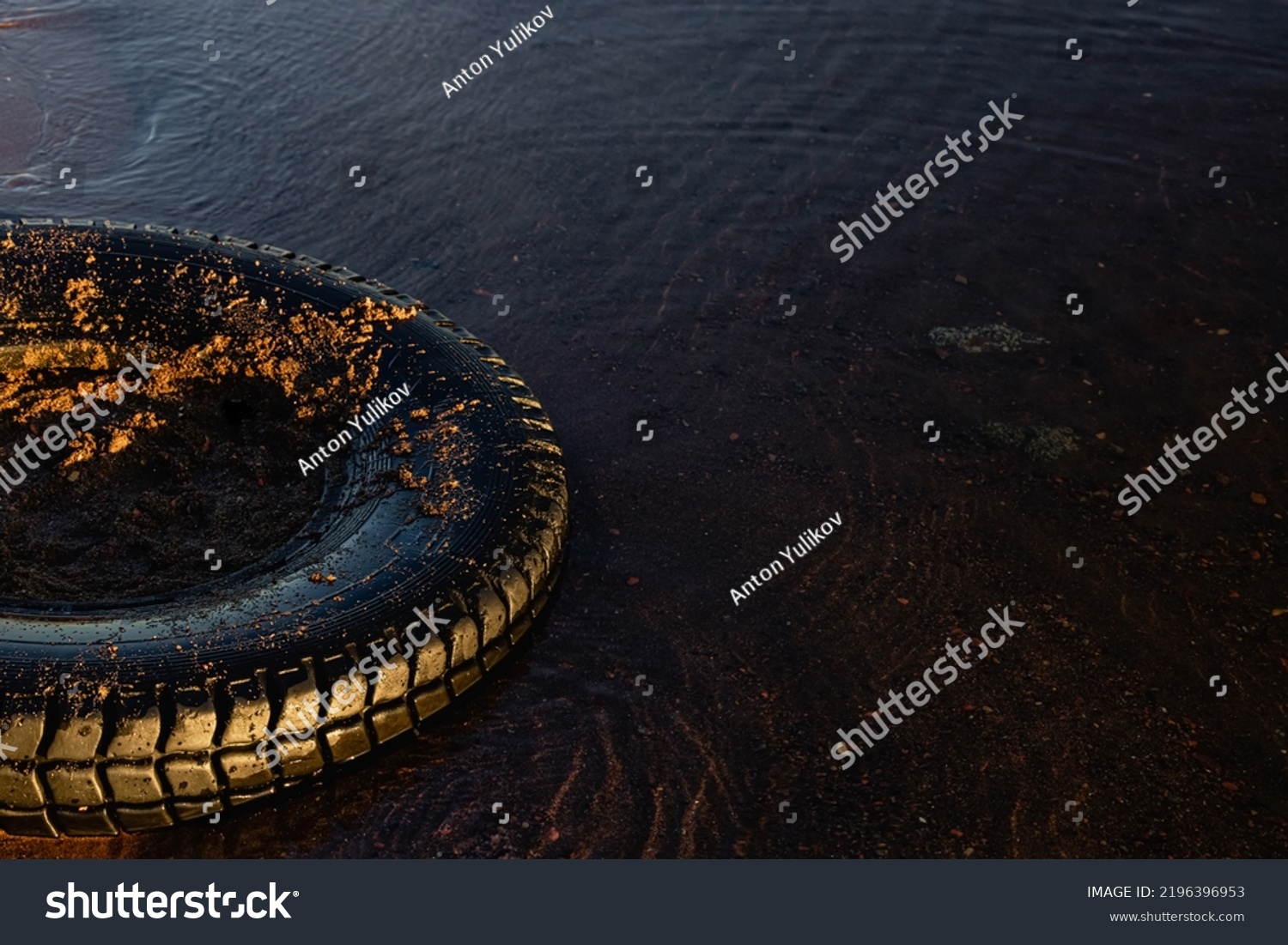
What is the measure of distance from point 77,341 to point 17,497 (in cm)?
86

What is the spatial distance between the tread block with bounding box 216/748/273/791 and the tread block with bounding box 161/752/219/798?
4 cm

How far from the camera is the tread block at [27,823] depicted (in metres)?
3.81

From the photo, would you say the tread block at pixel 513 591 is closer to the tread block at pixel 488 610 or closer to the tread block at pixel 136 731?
the tread block at pixel 488 610

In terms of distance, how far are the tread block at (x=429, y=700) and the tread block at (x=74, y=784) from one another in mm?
983

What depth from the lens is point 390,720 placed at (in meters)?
4.15

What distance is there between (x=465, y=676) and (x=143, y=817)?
3.59 ft

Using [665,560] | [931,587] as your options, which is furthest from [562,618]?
[931,587]

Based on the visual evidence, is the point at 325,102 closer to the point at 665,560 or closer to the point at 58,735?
the point at 665,560

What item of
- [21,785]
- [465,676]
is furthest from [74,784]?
[465,676]
